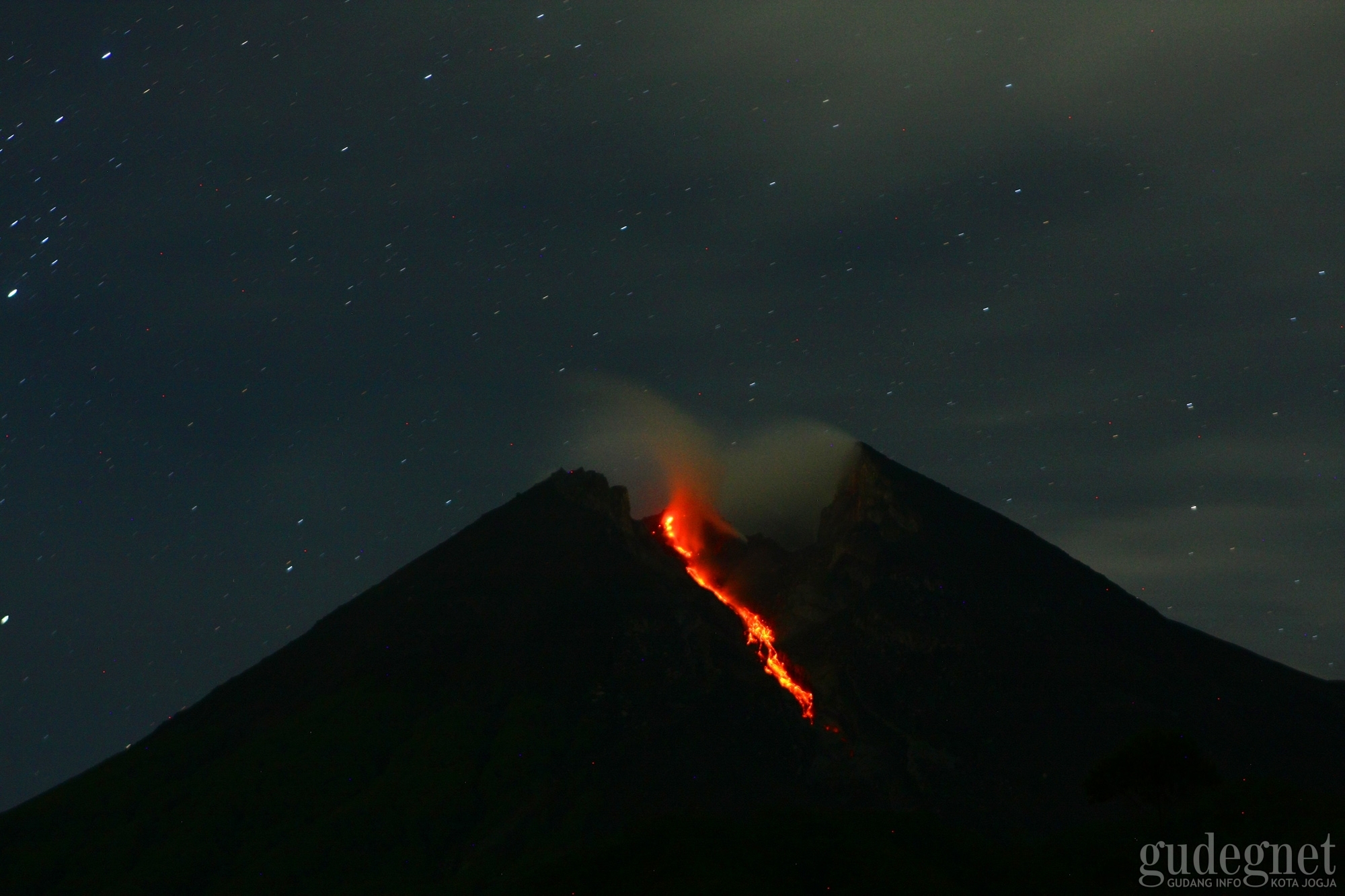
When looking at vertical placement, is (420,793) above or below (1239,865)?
below

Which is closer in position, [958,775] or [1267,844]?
[1267,844]

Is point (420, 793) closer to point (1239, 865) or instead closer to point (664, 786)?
point (664, 786)

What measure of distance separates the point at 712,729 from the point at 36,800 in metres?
116

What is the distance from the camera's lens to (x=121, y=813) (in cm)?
18675

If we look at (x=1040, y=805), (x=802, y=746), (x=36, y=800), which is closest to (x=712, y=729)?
(x=802, y=746)

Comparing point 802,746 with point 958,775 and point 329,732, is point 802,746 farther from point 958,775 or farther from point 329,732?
point 329,732

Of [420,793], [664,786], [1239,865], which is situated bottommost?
[664,786]

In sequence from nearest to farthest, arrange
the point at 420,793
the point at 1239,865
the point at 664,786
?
the point at 1239,865
the point at 664,786
the point at 420,793

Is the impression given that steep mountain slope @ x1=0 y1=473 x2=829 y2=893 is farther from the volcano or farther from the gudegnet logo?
the gudegnet logo

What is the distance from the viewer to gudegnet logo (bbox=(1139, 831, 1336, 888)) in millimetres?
103062

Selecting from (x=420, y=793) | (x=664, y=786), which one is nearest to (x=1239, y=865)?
(x=664, y=786)

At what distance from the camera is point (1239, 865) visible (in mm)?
108625

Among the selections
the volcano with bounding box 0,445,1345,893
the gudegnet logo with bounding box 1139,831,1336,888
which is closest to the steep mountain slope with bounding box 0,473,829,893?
the volcano with bounding box 0,445,1345,893

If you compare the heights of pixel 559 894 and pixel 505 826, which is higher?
pixel 559 894
